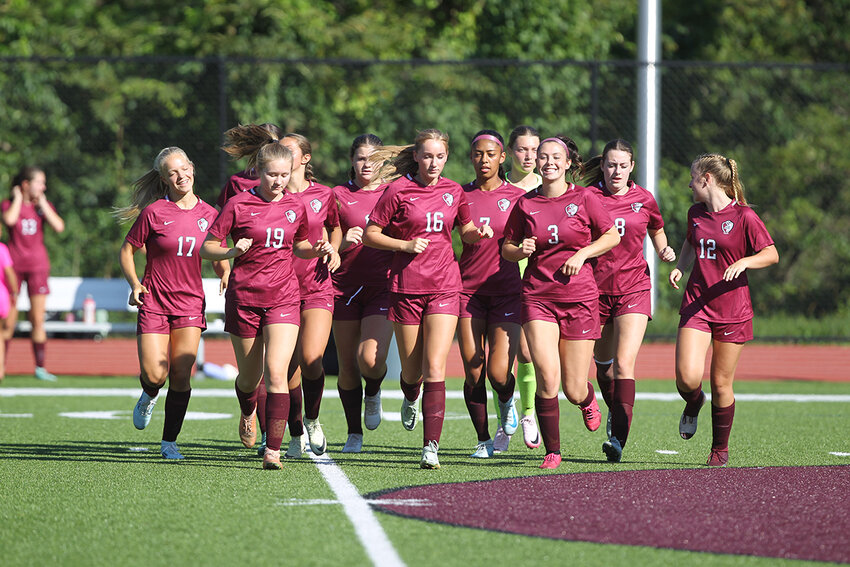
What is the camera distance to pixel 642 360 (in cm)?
1537

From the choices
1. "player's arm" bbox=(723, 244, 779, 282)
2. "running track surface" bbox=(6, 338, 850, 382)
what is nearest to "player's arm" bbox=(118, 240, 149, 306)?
"player's arm" bbox=(723, 244, 779, 282)

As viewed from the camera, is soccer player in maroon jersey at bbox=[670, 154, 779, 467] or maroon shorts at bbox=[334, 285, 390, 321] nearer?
soccer player in maroon jersey at bbox=[670, 154, 779, 467]

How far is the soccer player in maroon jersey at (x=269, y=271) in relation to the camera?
22.6ft

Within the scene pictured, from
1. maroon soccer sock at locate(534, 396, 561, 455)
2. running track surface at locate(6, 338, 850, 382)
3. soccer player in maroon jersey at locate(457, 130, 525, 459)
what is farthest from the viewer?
running track surface at locate(6, 338, 850, 382)

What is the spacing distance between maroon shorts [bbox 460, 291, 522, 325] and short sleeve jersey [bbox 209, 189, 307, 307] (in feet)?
3.81

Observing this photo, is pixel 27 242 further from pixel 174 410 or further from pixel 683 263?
pixel 683 263

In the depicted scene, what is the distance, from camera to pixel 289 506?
18.8 ft

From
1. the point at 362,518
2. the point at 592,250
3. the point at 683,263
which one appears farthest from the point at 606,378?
the point at 362,518

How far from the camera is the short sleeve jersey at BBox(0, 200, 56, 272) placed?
13078 millimetres

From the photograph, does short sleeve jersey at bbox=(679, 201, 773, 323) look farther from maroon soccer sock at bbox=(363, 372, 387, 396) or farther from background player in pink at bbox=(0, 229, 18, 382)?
background player in pink at bbox=(0, 229, 18, 382)

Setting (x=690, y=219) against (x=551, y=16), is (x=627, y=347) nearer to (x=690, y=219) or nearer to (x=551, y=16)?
(x=690, y=219)

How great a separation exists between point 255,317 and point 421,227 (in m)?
1.11

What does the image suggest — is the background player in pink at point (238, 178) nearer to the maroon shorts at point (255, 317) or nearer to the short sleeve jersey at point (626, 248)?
the maroon shorts at point (255, 317)

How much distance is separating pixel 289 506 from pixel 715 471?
2.66 meters
